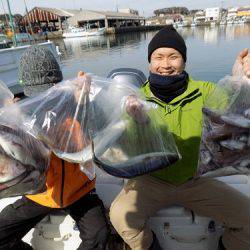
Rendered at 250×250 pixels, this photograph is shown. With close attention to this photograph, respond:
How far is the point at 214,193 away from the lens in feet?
6.23

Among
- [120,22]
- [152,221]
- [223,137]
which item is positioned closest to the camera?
[223,137]

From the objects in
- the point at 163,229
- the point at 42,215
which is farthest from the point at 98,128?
the point at 163,229

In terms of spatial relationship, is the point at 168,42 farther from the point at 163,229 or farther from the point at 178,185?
the point at 163,229

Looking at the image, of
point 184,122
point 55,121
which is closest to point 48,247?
point 55,121

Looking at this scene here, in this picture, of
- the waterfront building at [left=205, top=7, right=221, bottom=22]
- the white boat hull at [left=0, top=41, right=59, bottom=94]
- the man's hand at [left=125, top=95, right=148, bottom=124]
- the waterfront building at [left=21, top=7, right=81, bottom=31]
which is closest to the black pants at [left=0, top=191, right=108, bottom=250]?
the man's hand at [left=125, top=95, right=148, bottom=124]

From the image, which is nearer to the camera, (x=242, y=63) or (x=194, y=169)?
(x=242, y=63)

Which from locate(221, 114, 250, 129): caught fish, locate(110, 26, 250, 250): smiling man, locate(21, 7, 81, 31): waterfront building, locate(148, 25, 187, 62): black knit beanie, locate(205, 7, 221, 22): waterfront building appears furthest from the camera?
locate(205, 7, 221, 22): waterfront building

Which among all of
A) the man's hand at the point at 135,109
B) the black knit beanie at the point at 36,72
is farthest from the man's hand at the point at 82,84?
the black knit beanie at the point at 36,72

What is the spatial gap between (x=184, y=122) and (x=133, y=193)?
559 mm

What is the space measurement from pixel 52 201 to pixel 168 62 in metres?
1.16

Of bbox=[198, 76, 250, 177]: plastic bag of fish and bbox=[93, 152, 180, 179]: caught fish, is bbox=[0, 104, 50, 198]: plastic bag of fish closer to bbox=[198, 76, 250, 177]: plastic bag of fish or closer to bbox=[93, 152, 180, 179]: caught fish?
bbox=[93, 152, 180, 179]: caught fish

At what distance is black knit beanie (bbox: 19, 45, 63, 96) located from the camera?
6.48 ft

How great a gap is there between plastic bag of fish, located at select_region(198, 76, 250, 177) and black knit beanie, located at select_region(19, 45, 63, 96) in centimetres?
104

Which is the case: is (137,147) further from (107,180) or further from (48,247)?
(48,247)
